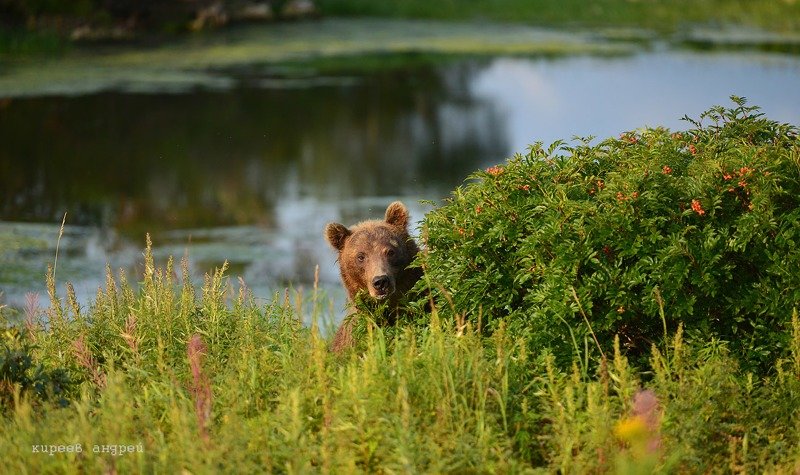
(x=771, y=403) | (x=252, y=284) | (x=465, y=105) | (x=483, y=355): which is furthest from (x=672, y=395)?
(x=465, y=105)

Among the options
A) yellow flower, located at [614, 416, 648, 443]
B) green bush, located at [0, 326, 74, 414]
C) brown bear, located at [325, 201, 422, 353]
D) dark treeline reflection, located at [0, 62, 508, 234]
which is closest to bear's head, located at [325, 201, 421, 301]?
brown bear, located at [325, 201, 422, 353]

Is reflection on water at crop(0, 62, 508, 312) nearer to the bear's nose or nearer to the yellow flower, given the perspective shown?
the bear's nose

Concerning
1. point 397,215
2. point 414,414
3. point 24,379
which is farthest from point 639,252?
point 24,379

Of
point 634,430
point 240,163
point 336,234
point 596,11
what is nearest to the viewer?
point 634,430

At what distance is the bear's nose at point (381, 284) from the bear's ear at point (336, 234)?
32.2 inches

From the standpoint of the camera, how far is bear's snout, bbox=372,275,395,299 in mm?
7273

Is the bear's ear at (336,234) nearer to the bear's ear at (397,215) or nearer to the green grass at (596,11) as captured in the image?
the bear's ear at (397,215)

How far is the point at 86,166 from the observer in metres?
17.7

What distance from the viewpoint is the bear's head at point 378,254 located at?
7.37m

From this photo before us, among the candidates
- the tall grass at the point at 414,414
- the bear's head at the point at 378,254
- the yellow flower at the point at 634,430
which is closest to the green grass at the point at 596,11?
the bear's head at the point at 378,254

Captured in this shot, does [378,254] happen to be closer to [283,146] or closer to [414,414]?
[414,414]

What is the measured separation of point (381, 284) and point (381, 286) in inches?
0.5

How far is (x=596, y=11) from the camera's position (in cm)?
4153

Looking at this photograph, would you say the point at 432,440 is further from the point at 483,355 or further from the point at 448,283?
the point at 448,283
